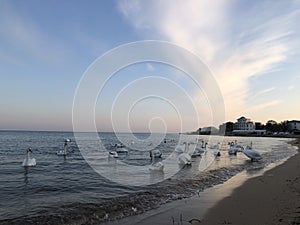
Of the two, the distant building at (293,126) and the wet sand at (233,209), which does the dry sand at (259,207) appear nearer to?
the wet sand at (233,209)

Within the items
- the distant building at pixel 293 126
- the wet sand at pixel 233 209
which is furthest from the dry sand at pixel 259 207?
the distant building at pixel 293 126

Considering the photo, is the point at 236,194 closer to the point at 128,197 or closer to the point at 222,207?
the point at 222,207

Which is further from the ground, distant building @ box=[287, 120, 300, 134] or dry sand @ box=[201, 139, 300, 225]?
distant building @ box=[287, 120, 300, 134]

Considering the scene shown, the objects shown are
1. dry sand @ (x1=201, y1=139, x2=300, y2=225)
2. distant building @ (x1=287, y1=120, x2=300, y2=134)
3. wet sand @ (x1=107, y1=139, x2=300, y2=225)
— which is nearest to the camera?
dry sand @ (x1=201, y1=139, x2=300, y2=225)

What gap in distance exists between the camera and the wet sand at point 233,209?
9.04m

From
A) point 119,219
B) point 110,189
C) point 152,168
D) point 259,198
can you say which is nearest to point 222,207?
point 259,198

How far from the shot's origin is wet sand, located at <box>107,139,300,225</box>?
904 cm

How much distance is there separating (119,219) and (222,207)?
3712 millimetres

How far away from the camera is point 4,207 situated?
11.7 m

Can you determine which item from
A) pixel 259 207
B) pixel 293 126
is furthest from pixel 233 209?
pixel 293 126

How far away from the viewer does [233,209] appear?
34.4ft

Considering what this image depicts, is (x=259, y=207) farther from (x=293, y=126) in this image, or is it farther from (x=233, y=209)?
(x=293, y=126)

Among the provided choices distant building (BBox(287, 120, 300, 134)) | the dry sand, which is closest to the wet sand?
the dry sand

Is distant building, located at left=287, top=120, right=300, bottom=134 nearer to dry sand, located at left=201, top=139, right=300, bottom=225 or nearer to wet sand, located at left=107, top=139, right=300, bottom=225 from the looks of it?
dry sand, located at left=201, top=139, right=300, bottom=225
